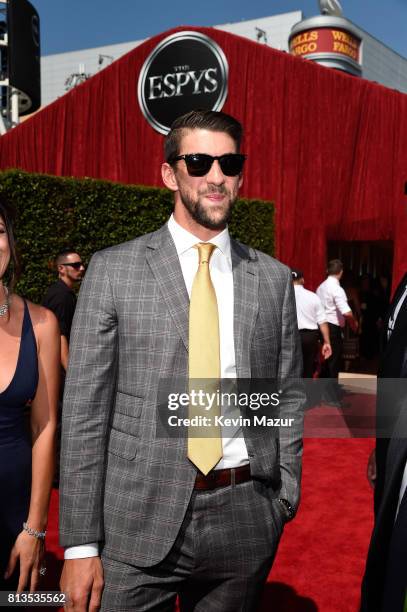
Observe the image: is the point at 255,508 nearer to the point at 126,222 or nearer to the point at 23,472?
the point at 23,472

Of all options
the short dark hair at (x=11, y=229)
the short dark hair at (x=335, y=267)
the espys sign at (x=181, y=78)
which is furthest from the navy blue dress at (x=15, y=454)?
the espys sign at (x=181, y=78)

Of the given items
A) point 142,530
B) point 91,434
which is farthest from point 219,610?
point 91,434

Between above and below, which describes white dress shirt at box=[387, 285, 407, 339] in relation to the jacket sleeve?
above

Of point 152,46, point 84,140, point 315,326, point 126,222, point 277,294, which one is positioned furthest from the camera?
point 84,140

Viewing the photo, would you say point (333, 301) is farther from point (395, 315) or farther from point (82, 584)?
point (82, 584)

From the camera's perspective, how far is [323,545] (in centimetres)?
419

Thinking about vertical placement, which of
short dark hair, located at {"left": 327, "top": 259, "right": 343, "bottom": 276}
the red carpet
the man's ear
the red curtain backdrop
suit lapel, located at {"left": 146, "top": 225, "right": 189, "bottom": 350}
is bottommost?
the red carpet

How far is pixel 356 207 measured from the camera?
1272 centimetres

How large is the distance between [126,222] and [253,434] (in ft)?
27.2

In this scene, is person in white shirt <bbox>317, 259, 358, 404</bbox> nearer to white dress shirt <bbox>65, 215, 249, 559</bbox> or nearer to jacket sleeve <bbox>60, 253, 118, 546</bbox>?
white dress shirt <bbox>65, 215, 249, 559</bbox>

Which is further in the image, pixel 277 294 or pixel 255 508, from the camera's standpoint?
pixel 277 294

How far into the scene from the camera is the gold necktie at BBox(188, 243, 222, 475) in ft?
6.20

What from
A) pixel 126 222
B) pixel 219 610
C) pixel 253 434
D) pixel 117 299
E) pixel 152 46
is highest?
pixel 152 46

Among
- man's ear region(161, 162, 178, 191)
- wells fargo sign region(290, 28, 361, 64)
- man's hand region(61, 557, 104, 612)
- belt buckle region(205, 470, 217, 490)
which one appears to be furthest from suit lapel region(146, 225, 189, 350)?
wells fargo sign region(290, 28, 361, 64)
